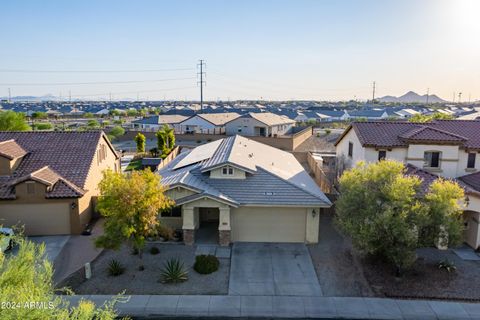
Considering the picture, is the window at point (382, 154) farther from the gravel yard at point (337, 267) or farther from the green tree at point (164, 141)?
the green tree at point (164, 141)

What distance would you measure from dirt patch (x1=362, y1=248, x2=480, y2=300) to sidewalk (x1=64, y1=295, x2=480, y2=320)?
0.65 metres

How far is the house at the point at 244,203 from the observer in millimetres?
21781

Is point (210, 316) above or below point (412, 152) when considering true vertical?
below

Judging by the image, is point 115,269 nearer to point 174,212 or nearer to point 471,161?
point 174,212

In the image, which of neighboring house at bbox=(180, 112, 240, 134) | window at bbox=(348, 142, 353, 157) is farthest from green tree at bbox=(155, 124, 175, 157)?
window at bbox=(348, 142, 353, 157)

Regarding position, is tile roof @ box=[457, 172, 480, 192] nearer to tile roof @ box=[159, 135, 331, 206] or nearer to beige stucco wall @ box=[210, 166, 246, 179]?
tile roof @ box=[159, 135, 331, 206]

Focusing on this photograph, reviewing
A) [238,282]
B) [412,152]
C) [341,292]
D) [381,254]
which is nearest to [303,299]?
[341,292]

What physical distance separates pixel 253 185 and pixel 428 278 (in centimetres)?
1042

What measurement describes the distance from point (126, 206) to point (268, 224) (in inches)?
348

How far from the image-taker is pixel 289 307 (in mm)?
16016

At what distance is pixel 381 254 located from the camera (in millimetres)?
20188

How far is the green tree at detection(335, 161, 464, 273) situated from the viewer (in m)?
16.9

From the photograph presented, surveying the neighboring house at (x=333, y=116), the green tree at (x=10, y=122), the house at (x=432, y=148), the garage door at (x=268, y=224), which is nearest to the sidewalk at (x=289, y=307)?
the garage door at (x=268, y=224)

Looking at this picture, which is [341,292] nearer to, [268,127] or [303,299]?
[303,299]
